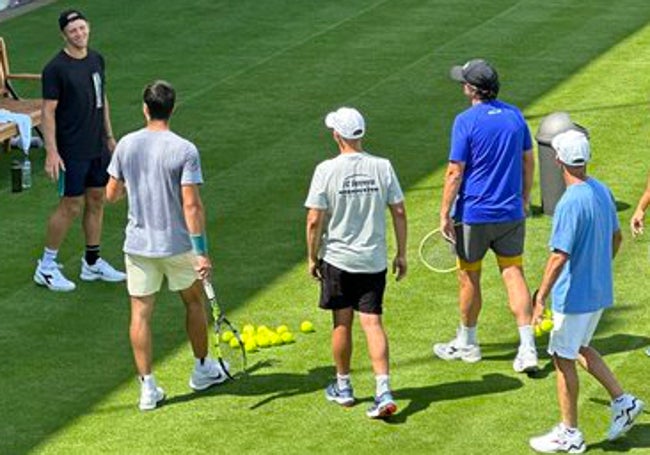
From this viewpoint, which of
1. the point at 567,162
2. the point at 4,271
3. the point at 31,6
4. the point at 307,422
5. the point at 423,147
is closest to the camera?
the point at 567,162

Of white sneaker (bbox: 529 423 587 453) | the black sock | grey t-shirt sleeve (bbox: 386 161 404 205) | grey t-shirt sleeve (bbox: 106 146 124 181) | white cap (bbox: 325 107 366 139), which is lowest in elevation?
the black sock

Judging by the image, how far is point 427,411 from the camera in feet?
43.3

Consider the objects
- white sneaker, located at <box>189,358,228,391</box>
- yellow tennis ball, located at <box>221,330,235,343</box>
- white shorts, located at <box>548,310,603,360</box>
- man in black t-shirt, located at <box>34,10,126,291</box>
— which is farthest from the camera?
man in black t-shirt, located at <box>34,10,126,291</box>

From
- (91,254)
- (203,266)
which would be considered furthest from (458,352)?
(91,254)

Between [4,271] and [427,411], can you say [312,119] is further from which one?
[427,411]

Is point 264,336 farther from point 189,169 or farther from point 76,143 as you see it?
point 76,143

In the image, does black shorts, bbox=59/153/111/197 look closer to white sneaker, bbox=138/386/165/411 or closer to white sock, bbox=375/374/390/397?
white sneaker, bbox=138/386/165/411

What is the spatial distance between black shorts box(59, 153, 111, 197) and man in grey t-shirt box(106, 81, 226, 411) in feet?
8.37

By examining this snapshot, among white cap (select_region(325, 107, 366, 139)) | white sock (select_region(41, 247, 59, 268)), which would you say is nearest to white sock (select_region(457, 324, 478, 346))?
white cap (select_region(325, 107, 366, 139))

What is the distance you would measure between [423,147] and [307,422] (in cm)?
718

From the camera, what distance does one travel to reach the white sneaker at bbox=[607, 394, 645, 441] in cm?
1249

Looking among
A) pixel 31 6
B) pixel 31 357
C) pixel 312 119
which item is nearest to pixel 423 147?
pixel 312 119

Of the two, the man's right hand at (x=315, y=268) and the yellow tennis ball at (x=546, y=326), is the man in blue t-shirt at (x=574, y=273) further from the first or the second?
the yellow tennis ball at (x=546, y=326)

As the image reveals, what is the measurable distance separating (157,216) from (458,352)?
2655 millimetres
